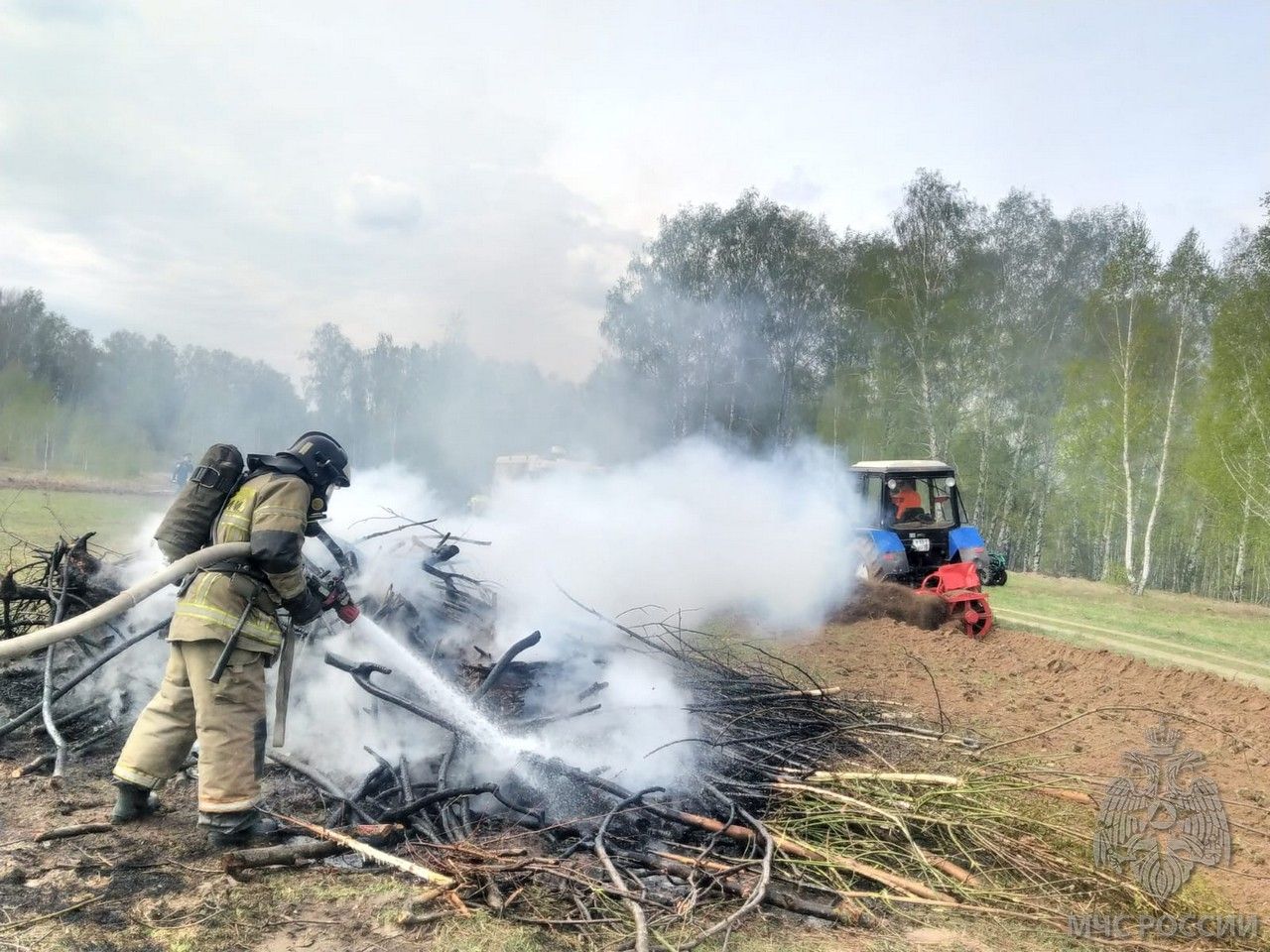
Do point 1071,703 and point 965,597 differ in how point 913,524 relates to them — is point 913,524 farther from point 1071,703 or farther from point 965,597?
point 1071,703

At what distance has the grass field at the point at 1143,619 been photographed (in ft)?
34.0

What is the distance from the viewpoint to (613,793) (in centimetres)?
394

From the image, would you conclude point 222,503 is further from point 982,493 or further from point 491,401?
point 491,401

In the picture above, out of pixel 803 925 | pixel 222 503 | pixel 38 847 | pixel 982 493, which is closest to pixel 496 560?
pixel 222 503

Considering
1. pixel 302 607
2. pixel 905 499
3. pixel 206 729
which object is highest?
pixel 905 499

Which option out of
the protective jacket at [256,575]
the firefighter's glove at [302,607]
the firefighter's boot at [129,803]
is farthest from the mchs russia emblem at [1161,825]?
the firefighter's boot at [129,803]

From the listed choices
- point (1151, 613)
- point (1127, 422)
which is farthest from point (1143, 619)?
point (1127, 422)

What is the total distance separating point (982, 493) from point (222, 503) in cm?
2477

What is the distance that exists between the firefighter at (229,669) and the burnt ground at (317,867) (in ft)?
0.73

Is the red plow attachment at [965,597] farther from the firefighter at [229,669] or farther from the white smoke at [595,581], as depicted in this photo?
the firefighter at [229,669]

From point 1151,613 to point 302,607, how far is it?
51.1ft

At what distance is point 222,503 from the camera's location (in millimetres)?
4051

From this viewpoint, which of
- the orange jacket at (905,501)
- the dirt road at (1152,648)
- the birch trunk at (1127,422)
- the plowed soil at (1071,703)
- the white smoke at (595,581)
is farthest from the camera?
the birch trunk at (1127,422)

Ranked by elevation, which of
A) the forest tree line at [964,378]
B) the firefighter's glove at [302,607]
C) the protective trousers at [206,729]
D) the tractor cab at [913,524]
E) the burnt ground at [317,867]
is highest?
the forest tree line at [964,378]
